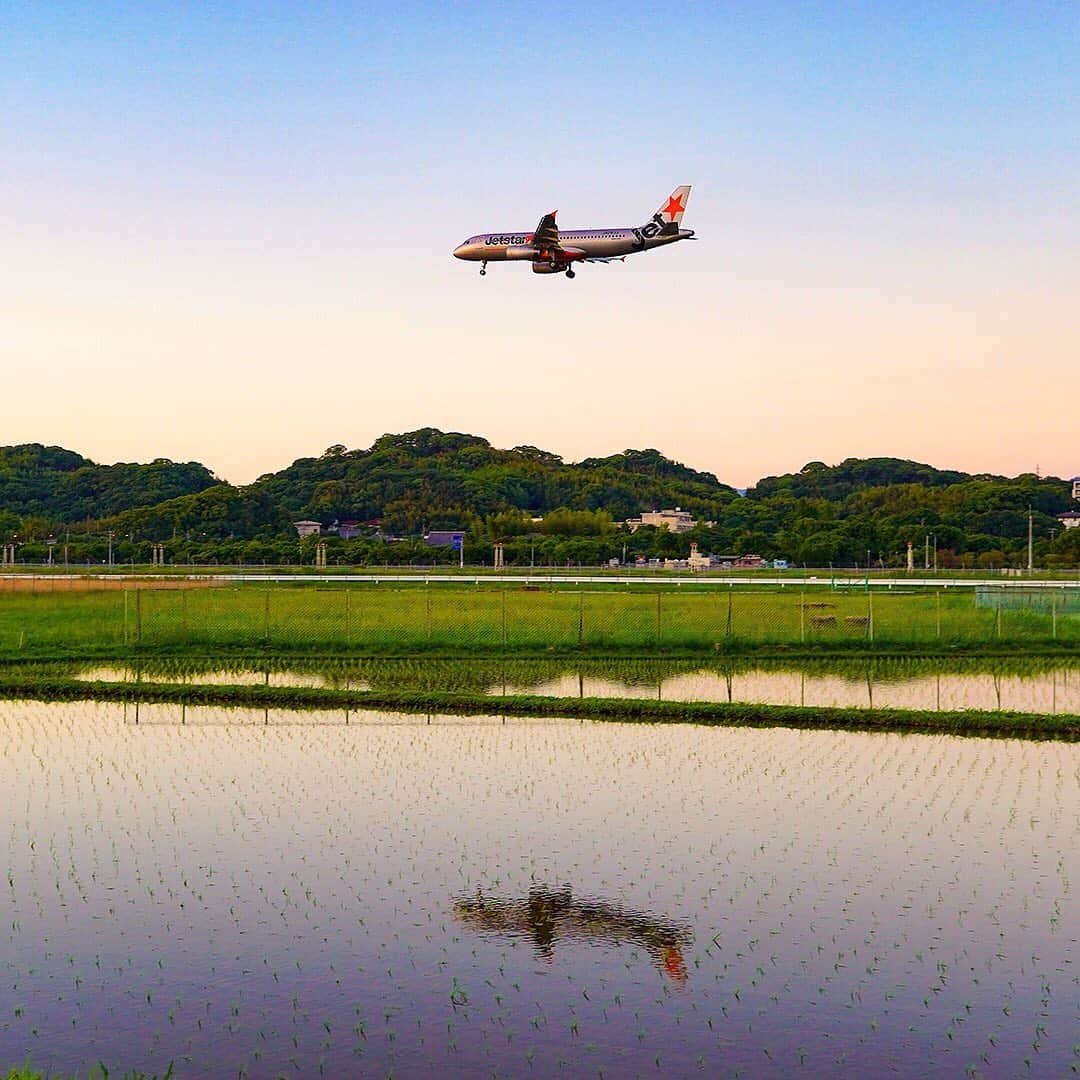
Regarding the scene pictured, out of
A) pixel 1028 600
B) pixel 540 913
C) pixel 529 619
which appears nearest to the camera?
pixel 540 913

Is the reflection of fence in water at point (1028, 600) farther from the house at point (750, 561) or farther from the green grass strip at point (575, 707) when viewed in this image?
the house at point (750, 561)

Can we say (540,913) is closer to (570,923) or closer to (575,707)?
(570,923)

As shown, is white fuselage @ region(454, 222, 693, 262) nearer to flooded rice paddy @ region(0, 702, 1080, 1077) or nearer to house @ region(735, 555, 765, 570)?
flooded rice paddy @ region(0, 702, 1080, 1077)

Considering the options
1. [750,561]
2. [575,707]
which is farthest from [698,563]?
[575,707]

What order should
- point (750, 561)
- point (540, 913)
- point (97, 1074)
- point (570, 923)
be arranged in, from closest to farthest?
point (97, 1074) → point (570, 923) → point (540, 913) → point (750, 561)

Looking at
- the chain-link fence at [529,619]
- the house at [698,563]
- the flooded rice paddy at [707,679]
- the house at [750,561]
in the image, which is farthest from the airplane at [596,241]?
the house at [750,561]

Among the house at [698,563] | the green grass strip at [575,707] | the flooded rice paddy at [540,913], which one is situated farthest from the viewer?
the house at [698,563]

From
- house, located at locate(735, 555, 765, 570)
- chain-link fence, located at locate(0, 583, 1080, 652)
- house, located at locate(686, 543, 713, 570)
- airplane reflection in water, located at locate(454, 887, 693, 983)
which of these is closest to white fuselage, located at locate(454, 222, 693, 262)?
chain-link fence, located at locate(0, 583, 1080, 652)
